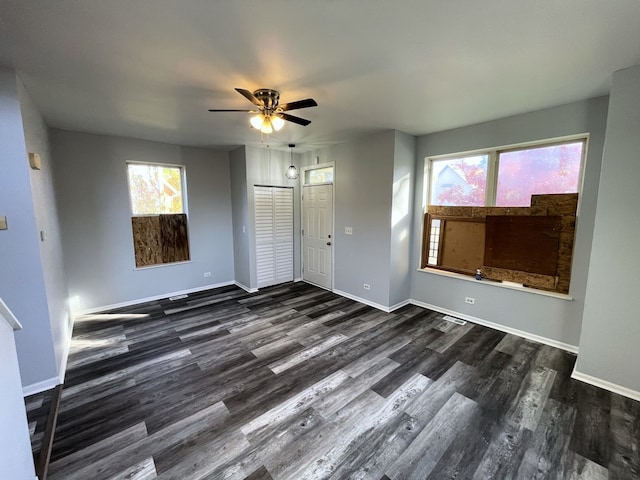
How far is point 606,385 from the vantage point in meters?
2.38

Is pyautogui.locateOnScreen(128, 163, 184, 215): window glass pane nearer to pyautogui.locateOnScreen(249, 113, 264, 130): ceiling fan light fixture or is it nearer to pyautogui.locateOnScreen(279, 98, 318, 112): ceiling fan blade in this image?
pyautogui.locateOnScreen(249, 113, 264, 130): ceiling fan light fixture

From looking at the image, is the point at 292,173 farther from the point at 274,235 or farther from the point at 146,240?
the point at 146,240

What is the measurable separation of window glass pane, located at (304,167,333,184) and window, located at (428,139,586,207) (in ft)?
5.72

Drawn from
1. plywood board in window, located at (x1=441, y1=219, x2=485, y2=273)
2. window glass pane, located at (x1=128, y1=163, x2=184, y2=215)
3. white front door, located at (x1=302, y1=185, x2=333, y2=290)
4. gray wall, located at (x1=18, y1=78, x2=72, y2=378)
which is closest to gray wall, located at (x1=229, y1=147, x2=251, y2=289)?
window glass pane, located at (x1=128, y1=163, x2=184, y2=215)

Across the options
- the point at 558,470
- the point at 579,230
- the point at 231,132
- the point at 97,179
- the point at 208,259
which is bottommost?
the point at 558,470

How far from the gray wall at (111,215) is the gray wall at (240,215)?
34cm

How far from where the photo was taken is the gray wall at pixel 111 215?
3.74 meters

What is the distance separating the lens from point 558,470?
65.2 inches

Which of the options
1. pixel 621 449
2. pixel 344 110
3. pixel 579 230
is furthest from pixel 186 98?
pixel 621 449

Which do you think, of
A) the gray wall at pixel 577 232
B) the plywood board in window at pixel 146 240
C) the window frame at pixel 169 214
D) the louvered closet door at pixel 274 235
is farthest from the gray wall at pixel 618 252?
the plywood board in window at pixel 146 240

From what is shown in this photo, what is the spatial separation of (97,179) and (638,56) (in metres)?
6.01

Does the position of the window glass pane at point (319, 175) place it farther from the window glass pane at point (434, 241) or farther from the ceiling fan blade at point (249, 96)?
the ceiling fan blade at point (249, 96)

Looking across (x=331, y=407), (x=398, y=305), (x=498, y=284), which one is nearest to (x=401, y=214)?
(x=398, y=305)

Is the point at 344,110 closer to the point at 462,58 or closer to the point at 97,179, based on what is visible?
the point at 462,58
